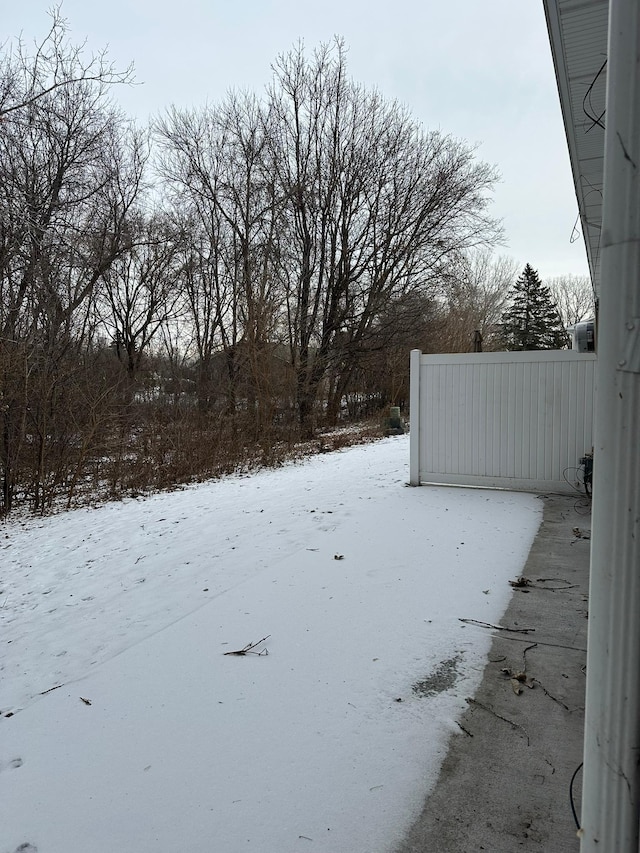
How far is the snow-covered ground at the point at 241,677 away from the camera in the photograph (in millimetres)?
1759

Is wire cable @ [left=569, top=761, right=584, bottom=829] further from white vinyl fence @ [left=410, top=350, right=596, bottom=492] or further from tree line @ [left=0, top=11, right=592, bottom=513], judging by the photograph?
tree line @ [left=0, top=11, right=592, bottom=513]

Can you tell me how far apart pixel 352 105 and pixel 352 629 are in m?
17.0

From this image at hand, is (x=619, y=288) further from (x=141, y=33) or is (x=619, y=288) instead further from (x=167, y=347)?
(x=167, y=347)

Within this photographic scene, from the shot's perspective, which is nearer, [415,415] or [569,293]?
[415,415]

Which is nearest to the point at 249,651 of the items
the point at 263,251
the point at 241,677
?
the point at 241,677

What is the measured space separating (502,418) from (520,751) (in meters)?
4.98

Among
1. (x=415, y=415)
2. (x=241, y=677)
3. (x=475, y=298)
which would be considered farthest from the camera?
(x=475, y=298)

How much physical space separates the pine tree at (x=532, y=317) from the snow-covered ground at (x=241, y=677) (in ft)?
108

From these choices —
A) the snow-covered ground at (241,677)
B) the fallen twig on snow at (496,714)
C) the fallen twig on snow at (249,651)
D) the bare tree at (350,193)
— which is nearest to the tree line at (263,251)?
the bare tree at (350,193)

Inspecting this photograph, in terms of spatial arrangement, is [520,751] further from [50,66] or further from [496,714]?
[50,66]

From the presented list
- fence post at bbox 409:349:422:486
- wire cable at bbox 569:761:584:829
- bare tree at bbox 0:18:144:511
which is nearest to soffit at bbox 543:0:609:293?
wire cable at bbox 569:761:584:829

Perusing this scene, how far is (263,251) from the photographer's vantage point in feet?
51.6

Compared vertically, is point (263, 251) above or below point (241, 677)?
above

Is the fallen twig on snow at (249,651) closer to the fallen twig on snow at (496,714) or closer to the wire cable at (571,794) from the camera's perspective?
the fallen twig on snow at (496,714)
